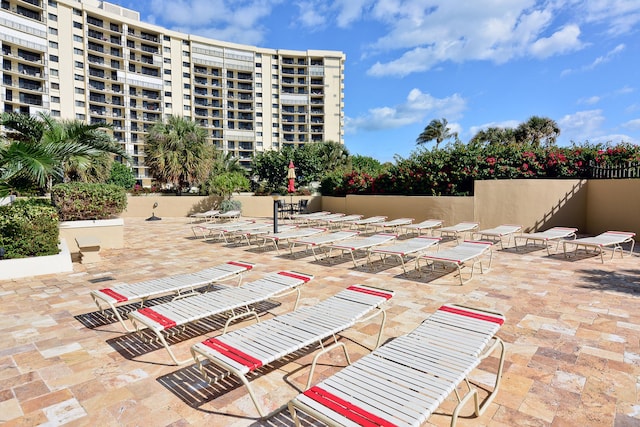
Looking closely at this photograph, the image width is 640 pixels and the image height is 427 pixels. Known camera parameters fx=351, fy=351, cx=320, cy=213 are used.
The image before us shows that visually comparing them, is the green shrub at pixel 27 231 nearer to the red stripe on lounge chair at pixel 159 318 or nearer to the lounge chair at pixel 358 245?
the red stripe on lounge chair at pixel 159 318

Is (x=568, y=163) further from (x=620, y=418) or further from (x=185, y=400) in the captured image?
(x=185, y=400)

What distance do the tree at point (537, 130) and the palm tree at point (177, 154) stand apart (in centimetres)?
3070

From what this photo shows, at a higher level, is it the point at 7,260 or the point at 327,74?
the point at 327,74

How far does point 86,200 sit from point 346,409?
9.86 m

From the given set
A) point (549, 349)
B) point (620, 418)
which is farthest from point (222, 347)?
point (549, 349)

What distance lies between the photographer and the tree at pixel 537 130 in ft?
115

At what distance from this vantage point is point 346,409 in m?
1.98

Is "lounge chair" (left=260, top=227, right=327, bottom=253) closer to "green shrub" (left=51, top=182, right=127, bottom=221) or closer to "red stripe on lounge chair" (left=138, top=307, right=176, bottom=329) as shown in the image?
"green shrub" (left=51, top=182, right=127, bottom=221)

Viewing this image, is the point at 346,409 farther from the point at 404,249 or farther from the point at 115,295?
the point at 404,249

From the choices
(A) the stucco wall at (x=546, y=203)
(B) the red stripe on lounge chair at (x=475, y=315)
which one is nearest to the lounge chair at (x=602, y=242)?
(A) the stucco wall at (x=546, y=203)

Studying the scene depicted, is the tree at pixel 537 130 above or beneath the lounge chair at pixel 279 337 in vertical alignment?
above

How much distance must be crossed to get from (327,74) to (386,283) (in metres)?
66.5

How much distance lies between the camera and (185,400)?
107 inches

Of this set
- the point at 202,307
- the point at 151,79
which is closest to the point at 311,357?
the point at 202,307
